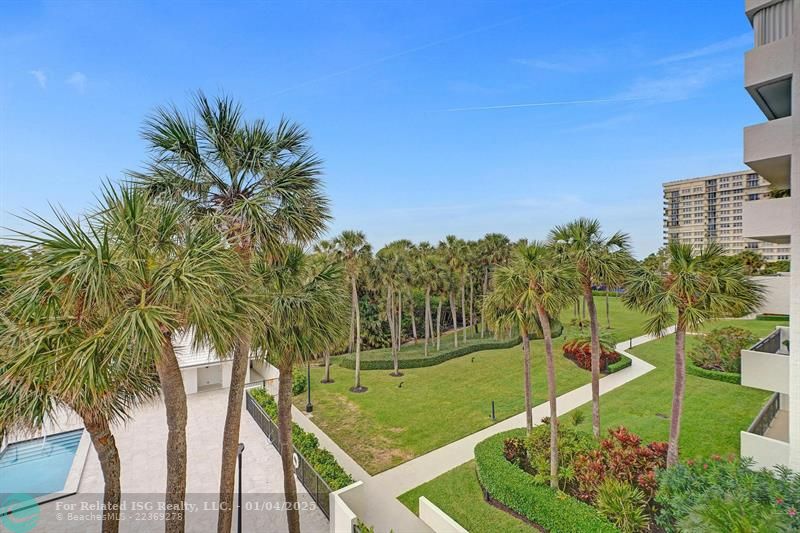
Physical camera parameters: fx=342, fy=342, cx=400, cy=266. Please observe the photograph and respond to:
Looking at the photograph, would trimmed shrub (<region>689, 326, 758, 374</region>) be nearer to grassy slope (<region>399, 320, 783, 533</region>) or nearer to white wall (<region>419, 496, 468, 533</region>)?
grassy slope (<region>399, 320, 783, 533</region>)

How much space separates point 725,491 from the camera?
5.85 meters

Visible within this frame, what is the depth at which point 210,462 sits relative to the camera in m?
12.3

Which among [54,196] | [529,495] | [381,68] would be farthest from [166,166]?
[381,68]

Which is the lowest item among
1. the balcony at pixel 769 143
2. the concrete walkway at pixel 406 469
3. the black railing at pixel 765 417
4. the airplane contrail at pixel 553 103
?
the concrete walkway at pixel 406 469

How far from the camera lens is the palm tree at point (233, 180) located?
6727 mm

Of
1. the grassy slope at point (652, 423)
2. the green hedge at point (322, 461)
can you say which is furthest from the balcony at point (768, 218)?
the green hedge at point (322, 461)

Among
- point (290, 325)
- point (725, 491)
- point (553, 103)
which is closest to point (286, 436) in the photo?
point (290, 325)

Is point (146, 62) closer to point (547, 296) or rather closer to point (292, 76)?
point (292, 76)

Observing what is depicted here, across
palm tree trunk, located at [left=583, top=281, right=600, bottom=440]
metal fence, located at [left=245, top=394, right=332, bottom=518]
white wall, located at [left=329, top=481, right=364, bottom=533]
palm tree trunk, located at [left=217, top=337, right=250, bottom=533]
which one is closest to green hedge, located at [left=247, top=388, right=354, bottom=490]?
metal fence, located at [left=245, top=394, right=332, bottom=518]

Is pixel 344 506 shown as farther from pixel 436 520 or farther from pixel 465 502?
pixel 465 502

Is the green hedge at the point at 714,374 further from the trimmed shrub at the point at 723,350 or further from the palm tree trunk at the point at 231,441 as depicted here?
the palm tree trunk at the point at 231,441

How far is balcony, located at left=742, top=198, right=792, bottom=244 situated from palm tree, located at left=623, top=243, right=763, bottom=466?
1523mm

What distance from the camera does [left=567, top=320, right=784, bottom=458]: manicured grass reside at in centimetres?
1334

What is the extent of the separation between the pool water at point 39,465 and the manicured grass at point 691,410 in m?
20.1
